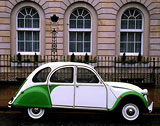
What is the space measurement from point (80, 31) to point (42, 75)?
28.7 feet

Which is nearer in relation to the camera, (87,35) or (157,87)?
(157,87)

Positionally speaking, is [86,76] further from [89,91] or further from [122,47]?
[122,47]

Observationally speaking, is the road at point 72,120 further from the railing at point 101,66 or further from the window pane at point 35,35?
the window pane at point 35,35

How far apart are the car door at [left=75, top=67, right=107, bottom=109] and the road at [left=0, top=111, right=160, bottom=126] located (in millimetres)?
467

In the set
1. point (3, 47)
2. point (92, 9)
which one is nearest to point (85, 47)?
point (92, 9)

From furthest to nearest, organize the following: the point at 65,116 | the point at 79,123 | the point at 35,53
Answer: the point at 35,53 < the point at 65,116 < the point at 79,123

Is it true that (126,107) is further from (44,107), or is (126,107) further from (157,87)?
(157,87)

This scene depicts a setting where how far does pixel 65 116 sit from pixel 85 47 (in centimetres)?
848

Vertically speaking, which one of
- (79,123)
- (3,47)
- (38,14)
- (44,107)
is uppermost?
(38,14)

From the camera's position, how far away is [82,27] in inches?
595

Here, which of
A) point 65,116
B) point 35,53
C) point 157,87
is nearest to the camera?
point 65,116

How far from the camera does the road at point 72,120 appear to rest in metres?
6.41

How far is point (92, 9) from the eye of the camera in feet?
48.7

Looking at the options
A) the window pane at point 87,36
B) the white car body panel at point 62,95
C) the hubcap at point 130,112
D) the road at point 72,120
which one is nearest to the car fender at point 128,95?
the hubcap at point 130,112
